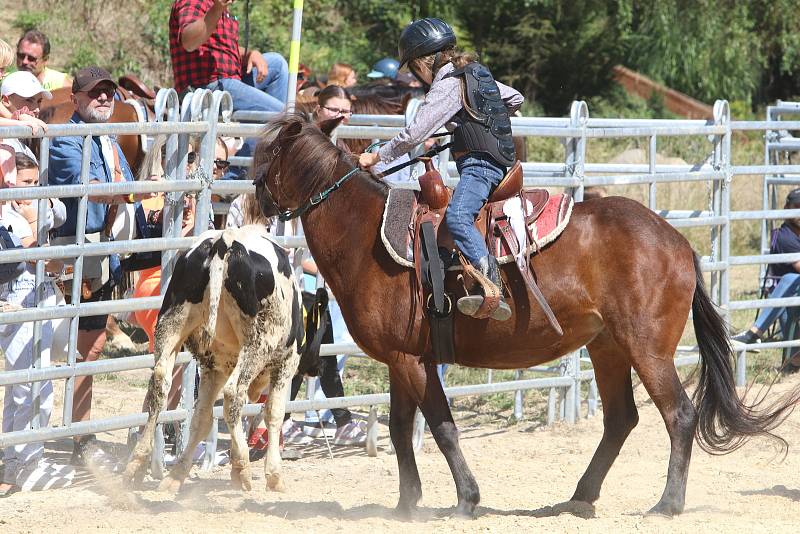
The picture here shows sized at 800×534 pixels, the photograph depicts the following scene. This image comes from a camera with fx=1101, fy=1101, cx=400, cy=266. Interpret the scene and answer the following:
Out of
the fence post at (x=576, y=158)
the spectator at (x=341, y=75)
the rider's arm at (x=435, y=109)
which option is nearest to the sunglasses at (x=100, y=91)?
the rider's arm at (x=435, y=109)

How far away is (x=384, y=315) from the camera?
18.3 ft

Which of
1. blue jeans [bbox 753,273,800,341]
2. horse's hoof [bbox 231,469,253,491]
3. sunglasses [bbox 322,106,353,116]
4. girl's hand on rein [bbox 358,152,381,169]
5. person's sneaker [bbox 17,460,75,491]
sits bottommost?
person's sneaker [bbox 17,460,75,491]

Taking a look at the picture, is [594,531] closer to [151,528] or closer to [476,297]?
[476,297]

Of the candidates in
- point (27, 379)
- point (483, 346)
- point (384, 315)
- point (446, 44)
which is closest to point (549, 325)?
point (483, 346)

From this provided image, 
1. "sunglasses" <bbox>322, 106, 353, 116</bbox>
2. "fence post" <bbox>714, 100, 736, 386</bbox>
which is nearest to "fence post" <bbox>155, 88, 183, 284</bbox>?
"sunglasses" <bbox>322, 106, 353, 116</bbox>

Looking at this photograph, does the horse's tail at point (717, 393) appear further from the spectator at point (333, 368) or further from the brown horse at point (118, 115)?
the brown horse at point (118, 115)

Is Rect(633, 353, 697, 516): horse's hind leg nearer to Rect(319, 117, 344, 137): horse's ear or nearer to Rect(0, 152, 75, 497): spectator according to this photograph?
Rect(319, 117, 344, 137): horse's ear

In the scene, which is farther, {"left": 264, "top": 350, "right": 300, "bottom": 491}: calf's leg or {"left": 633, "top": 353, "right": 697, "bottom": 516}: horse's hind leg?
{"left": 264, "top": 350, "right": 300, "bottom": 491}: calf's leg

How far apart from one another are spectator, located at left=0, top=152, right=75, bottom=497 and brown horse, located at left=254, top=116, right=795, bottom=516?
4.71 feet

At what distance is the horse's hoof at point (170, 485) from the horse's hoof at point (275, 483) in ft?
1.66

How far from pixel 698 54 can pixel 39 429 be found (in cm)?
2217

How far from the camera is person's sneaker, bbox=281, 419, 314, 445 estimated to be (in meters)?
7.65

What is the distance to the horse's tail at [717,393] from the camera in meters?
5.86

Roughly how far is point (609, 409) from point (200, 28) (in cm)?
423
